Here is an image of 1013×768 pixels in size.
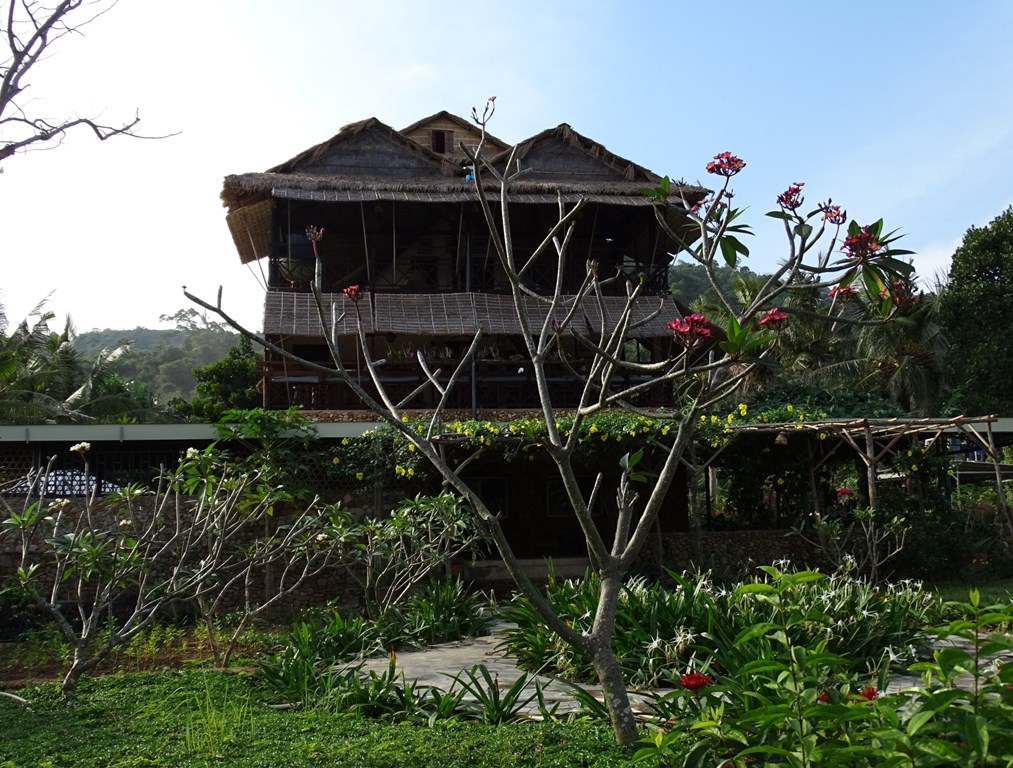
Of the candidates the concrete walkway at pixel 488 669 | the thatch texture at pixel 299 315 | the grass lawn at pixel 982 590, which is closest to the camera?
the concrete walkway at pixel 488 669

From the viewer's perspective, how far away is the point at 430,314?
15.5 metres

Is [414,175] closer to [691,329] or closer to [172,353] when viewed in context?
[691,329]

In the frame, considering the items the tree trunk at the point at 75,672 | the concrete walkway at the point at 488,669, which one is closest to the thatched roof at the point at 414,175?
the concrete walkway at the point at 488,669

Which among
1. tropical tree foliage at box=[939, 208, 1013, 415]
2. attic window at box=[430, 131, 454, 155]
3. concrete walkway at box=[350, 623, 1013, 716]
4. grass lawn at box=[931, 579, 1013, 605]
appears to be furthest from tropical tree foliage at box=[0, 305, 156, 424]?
tropical tree foliage at box=[939, 208, 1013, 415]

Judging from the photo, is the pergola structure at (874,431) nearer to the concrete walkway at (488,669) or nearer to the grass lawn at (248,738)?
the concrete walkway at (488,669)

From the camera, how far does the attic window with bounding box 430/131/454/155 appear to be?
1950 cm

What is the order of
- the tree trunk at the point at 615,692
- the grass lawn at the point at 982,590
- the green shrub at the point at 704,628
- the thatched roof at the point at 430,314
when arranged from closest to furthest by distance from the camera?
the tree trunk at the point at 615,692 < the green shrub at the point at 704,628 < the grass lawn at the point at 982,590 < the thatched roof at the point at 430,314

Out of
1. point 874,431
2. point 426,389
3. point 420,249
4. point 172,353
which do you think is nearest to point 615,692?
point 874,431

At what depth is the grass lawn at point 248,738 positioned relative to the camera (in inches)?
161

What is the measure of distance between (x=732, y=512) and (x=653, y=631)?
28.3ft

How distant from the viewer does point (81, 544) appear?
19.8 ft

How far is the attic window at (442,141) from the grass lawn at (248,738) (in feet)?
50.8

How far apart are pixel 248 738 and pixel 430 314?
11282 millimetres

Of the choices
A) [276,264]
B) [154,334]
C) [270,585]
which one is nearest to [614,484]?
[270,585]
